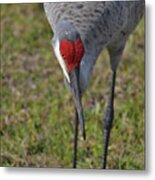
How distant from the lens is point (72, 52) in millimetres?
2100

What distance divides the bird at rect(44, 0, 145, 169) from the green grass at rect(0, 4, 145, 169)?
62mm

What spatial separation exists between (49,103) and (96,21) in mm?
380

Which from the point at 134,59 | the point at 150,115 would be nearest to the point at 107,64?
the point at 134,59

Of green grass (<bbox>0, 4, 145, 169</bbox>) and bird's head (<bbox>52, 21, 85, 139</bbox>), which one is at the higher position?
bird's head (<bbox>52, 21, 85, 139</bbox>)

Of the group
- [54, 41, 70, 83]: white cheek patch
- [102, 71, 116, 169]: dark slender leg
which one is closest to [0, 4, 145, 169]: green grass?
[102, 71, 116, 169]: dark slender leg

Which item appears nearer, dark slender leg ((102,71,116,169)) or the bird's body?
the bird's body

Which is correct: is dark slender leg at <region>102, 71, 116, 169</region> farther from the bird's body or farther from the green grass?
the bird's body

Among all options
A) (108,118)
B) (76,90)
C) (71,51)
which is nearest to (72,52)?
(71,51)

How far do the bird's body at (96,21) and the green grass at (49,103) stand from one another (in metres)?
0.05

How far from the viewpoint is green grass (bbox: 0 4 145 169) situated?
2.20 meters

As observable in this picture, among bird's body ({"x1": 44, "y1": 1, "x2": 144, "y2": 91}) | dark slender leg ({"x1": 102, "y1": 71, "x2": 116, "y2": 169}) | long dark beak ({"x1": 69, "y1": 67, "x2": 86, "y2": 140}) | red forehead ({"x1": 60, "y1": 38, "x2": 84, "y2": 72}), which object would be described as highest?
bird's body ({"x1": 44, "y1": 1, "x2": 144, "y2": 91})

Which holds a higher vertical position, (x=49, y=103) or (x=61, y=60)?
(x=61, y=60)

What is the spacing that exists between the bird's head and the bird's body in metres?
0.02

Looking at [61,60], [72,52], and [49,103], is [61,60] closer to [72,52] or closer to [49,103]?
[72,52]
